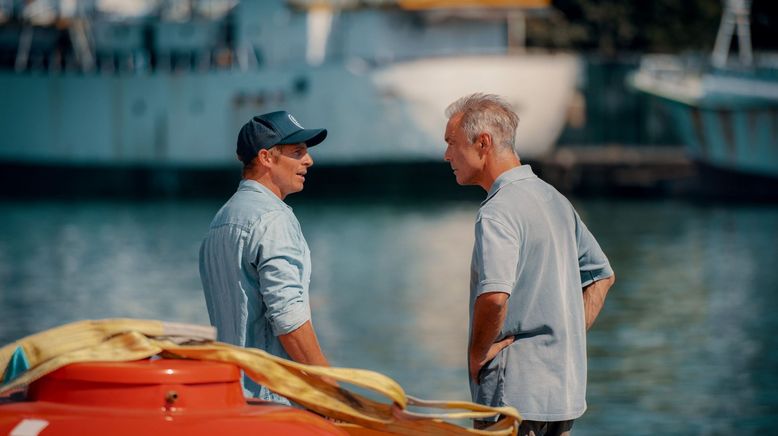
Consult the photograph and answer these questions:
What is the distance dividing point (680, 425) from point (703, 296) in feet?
32.8

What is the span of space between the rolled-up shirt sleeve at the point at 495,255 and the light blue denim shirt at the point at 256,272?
57cm

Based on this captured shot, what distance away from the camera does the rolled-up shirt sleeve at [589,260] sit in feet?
17.5

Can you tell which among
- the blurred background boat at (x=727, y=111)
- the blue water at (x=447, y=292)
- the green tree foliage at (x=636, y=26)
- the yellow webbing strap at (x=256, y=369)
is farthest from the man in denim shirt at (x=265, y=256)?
the green tree foliage at (x=636, y=26)

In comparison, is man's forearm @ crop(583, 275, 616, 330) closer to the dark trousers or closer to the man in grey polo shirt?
the man in grey polo shirt

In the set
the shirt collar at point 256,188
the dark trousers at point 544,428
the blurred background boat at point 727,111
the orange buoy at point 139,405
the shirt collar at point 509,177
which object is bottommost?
the blurred background boat at point 727,111

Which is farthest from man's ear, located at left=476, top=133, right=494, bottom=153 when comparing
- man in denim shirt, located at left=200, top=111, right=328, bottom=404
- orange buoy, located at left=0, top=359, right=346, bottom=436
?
orange buoy, located at left=0, top=359, right=346, bottom=436

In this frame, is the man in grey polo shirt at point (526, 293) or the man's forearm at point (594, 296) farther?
the man's forearm at point (594, 296)

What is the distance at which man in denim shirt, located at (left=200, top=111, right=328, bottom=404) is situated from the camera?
512 centimetres

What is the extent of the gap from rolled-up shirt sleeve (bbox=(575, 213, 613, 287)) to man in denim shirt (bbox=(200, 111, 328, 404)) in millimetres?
863

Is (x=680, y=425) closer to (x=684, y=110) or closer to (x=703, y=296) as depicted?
(x=703, y=296)

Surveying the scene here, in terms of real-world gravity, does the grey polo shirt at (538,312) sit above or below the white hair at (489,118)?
below

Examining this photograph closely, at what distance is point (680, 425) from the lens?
1265 cm

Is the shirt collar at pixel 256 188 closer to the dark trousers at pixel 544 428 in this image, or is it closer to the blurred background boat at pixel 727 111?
the dark trousers at pixel 544 428

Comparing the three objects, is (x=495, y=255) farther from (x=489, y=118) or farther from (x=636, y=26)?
(x=636, y=26)
